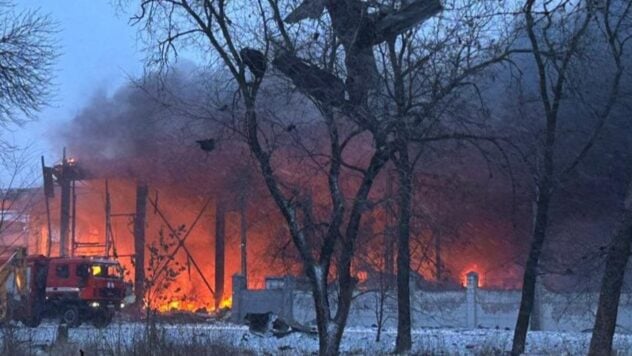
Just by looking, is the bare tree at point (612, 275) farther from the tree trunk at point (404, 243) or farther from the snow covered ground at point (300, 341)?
the tree trunk at point (404, 243)

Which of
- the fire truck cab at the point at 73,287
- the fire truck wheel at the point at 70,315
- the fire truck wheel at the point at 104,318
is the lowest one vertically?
the fire truck wheel at the point at 70,315

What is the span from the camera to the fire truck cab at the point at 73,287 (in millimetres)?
32250

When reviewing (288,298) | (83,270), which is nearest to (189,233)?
(83,270)

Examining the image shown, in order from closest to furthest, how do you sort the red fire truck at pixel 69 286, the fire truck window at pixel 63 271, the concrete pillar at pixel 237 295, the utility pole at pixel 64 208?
the red fire truck at pixel 69 286 < the fire truck window at pixel 63 271 < the concrete pillar at pixel 237 295 < the utility pole at pixel 64 208

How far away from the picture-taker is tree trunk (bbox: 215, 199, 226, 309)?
1718 inches

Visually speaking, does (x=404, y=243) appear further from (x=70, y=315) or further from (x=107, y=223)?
(x=107, y=223)

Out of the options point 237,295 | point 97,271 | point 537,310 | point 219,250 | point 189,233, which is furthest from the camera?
point 189,233

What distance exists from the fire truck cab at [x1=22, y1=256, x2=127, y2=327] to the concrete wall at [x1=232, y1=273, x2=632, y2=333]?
6446 millimetres

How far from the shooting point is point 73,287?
107 feet

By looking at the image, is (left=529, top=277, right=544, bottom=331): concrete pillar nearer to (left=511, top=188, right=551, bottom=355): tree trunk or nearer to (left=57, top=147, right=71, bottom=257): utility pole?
(left=511, top=188, right=551, bottom=355): tree trunk

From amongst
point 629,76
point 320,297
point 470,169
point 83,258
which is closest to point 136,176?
point 83,258

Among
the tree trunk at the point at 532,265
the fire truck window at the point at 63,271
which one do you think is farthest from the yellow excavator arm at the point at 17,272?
the tree trunk at the point at 532,265

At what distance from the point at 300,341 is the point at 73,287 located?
46.8ft

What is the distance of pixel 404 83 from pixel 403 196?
91.1 inches
